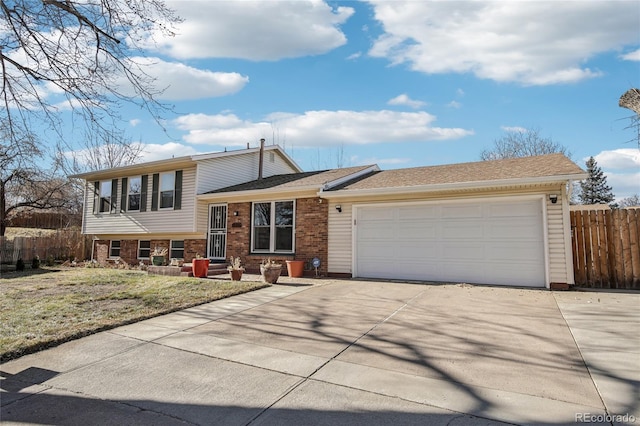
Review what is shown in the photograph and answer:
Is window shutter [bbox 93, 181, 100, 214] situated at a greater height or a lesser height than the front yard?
greater

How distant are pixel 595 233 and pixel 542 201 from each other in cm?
159

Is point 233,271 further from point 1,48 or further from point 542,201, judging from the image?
point 542,201

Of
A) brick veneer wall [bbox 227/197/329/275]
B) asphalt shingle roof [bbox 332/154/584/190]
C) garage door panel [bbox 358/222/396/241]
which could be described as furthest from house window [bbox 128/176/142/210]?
garage door panel [bbox 358/222/396/241]

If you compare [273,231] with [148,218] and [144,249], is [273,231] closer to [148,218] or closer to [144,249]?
[148,218]

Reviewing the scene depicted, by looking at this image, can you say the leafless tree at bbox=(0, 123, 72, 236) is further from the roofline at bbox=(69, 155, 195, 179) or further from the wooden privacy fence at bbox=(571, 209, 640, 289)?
the wooden privacy fence at bbox=(571, 209, 640, 289)

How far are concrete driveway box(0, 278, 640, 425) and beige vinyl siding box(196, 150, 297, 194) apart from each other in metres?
8.88

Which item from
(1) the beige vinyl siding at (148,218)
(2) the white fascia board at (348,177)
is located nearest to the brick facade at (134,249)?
(1) the beige vinyl siding at (148,218)

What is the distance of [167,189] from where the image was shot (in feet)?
49.9

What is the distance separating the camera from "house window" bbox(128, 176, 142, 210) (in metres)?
16.1

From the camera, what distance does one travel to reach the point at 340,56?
11.7 metres

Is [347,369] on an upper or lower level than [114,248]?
lower

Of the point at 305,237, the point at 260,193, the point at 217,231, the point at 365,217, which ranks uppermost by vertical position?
the point at 260,193

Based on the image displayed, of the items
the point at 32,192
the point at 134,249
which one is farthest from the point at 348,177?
the point at 32,192

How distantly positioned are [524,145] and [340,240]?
21902 millimetres
